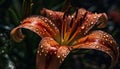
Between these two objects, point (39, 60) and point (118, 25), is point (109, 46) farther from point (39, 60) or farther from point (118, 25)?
point (118, 25)

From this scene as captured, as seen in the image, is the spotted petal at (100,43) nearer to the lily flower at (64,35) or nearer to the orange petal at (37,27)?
the lily flower at (64,35)

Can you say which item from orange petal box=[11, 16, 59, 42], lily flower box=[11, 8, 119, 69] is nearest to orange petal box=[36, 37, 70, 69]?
lily flower box=[11, 8, 119, 69]

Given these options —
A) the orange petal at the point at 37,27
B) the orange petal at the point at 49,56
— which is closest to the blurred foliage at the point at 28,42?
the orange petal at the point at 37,27

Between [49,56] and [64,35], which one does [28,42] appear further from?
[49,56]

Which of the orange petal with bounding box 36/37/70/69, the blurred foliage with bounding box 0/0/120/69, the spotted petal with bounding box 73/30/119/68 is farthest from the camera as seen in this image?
the blurred foliage with bounding box 0/0/120/69

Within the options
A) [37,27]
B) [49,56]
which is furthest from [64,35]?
[49,56]

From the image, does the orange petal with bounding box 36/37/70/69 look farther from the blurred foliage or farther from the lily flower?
the blurred foliage

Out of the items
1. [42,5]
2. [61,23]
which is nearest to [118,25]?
[42,5]

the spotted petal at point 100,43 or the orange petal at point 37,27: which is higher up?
the orange petal at point 37,27
